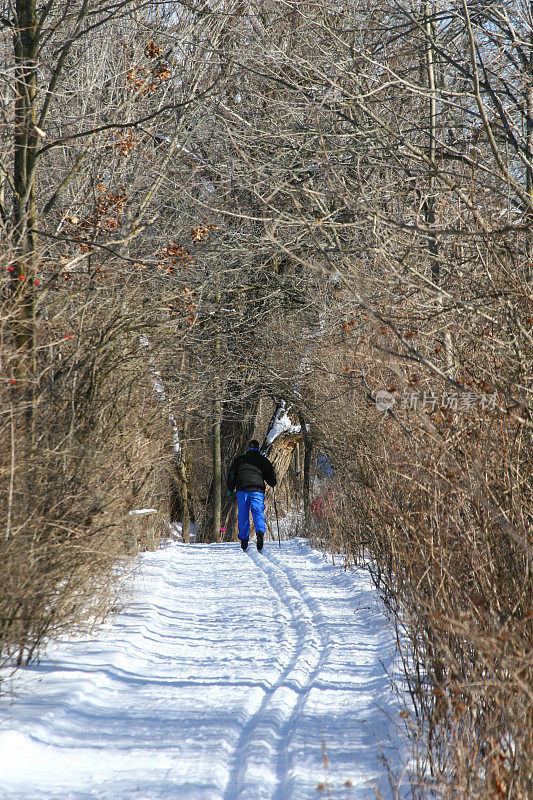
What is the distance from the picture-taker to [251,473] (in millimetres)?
12586

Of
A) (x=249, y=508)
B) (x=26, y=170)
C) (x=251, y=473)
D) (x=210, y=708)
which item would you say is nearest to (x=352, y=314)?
(x=26, y=170)

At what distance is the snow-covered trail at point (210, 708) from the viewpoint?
3488 millimetres

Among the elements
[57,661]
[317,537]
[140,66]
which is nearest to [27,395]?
[57,661]

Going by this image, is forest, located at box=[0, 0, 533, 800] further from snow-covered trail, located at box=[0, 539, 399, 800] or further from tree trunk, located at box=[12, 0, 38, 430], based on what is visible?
snow-covered trail, located at box=[0, 539, 399, 800]

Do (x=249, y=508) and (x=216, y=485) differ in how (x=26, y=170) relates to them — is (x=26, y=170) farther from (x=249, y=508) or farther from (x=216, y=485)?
(x=216, y=485)

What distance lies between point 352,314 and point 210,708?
451cm

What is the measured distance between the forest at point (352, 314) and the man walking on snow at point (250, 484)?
1.15 metres

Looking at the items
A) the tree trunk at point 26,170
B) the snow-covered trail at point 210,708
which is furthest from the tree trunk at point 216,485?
the tree trunk at point 26,170

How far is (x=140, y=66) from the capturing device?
900 centimetres

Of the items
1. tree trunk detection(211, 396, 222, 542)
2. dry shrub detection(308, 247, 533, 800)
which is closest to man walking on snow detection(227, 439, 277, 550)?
tree trunk detection(211, 396, 222, 542)

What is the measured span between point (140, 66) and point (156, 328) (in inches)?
138

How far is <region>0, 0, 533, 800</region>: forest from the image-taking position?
3.43m

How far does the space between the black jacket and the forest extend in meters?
1.15

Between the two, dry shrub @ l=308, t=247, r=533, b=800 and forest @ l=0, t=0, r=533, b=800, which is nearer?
dry shrub @ l=308, t=247, r=533, b=800
